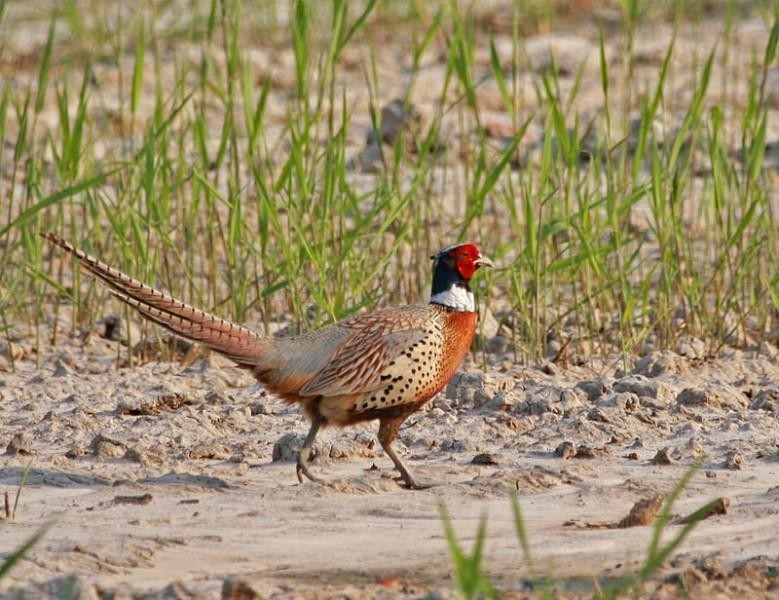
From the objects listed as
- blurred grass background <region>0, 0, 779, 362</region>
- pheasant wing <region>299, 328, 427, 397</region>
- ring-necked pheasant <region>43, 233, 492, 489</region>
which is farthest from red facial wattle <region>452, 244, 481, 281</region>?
blurred grass background <region>0, 0, 779, 362</region>

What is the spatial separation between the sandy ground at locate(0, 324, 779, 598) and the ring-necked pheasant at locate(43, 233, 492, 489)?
0.20 m

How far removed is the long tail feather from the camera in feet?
17.6

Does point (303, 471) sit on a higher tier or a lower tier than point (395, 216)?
lower

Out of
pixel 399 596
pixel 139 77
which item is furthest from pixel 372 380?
pixel 139 77

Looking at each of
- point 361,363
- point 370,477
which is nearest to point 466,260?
point 361,363

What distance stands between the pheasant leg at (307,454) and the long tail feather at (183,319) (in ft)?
0.99

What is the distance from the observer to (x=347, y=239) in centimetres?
682

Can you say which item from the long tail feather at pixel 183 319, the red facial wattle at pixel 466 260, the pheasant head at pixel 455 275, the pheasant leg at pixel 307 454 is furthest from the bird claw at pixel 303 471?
the red facial wattle at pixel 466 260

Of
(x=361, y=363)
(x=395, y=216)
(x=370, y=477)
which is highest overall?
(x=395, y=216)

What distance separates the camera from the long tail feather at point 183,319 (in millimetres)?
5375

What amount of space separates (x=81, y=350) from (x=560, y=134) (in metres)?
2.41

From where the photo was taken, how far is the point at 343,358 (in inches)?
217

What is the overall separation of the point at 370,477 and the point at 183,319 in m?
0.82

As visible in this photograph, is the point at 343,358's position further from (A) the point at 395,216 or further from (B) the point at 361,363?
(A) the point at 395,216
